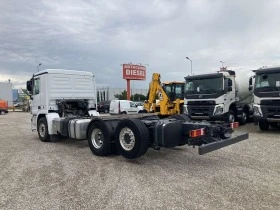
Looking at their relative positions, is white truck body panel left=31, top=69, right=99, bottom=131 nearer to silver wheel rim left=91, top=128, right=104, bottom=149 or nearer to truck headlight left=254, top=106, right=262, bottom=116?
silver wheel rim left=91, top=128, right=104, bottom=149

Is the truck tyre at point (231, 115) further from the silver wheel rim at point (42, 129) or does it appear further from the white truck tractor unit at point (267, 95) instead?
the silver wheel rim at point (42, 129)

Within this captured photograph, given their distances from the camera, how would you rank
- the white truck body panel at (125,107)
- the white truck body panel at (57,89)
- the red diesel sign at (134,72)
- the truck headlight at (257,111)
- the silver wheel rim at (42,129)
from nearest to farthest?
the white truck body panel at (57,89) < the silver wheel rim at (42,129) < the truck headlight at (257,111) < the white truck body panel at (125,107) < the red diesel sign at (134,72)

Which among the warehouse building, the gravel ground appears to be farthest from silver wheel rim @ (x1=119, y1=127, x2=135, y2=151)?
the warehouse building

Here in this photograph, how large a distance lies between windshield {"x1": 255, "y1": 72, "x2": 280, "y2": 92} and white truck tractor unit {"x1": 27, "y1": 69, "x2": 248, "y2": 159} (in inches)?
245

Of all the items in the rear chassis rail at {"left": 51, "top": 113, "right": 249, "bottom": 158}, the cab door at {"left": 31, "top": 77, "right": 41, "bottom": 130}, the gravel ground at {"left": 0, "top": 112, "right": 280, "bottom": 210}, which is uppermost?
the cab door at {"left": 31, "top": 77, "right": 41, "bottom": 130}

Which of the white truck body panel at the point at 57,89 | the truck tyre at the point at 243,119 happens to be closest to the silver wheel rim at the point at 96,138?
the white truck body panel at the point at 57,89

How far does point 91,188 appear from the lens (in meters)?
5.64

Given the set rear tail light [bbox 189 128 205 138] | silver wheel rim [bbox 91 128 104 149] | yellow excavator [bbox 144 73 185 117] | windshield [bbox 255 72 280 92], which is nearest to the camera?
rear tail light [bbox 189 128 205 138]

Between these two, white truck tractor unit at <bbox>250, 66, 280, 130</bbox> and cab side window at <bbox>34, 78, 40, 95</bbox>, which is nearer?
cab side window at <bbox>34, 78, 40, 95</bbox>

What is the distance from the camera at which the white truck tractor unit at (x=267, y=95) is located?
505 inches

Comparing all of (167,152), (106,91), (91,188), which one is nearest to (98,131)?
(167,152)

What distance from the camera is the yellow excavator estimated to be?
18.4 metres

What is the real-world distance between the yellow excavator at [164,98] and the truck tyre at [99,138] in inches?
388

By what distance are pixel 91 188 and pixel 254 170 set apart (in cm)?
367
